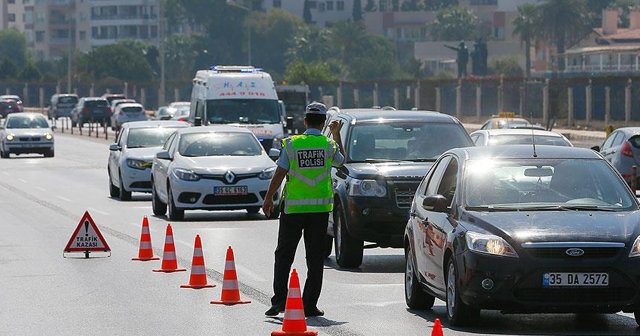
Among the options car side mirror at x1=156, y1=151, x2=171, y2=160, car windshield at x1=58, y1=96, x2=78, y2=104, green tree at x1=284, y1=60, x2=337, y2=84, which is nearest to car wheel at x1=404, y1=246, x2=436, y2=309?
car side mirror at x1=156, y1=151, x2=171, y2=160

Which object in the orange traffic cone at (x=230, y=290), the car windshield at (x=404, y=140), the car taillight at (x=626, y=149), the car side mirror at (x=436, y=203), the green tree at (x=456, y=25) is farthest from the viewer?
the green tree at (x=456, y=25)

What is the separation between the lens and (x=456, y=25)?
→ 193 meters

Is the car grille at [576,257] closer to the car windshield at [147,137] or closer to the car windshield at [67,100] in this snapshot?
the car windshield at [147,137]

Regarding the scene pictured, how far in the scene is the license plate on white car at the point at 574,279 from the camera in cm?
1209

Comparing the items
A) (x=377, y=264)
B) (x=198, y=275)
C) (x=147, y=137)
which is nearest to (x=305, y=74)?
(x=147, y=137)

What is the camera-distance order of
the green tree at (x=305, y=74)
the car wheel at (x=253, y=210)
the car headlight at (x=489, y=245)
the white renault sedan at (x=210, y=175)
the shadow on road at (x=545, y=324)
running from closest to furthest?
the car headlight at (x=489, y=245)
the shadow on road at (x=545, y=324)
the white renault sedan at (x=210, y=175)
the car wheel at (x=253, y=210)
the green tree at (x=305, y=74)

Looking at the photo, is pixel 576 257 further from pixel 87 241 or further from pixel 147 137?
pixel 147 137

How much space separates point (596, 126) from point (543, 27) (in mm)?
91602

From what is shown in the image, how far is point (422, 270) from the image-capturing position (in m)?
13.7

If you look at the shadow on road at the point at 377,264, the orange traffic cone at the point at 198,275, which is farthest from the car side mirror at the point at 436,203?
the shadow on road at the point at 377,264

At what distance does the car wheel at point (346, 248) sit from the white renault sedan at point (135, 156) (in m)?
14.1

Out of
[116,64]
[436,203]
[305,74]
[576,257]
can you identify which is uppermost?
[436,203]

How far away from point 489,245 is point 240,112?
29.2 metres

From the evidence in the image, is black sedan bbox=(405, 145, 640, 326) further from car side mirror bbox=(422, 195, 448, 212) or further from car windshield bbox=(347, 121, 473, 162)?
car windshield bbox=(347, 121, 473, 162)
